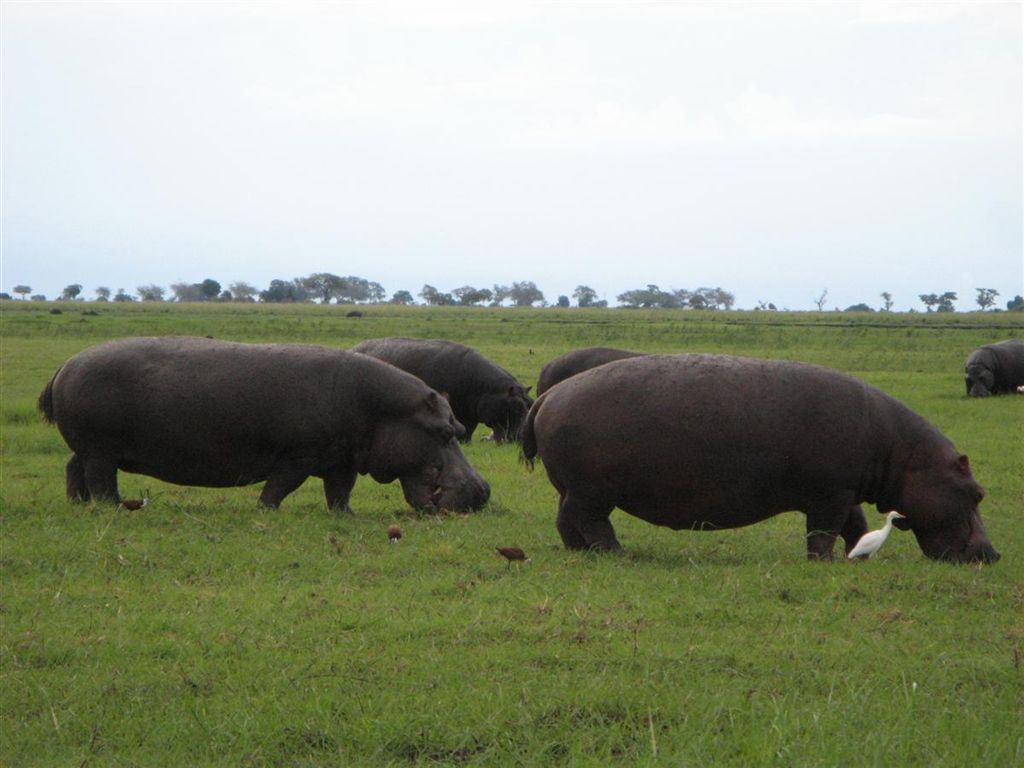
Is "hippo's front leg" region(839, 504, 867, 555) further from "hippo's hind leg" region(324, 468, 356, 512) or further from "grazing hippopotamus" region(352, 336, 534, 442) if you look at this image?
"grazing hippopotamus" region(352, 336, 534, 442)

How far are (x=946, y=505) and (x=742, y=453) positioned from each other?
1351mm

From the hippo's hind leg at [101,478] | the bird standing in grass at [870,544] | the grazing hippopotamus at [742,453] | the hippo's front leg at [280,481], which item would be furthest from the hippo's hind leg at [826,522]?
the hippo's hind leg at [101,478]

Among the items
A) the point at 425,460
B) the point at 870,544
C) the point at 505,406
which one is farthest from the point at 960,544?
the point at 505,406

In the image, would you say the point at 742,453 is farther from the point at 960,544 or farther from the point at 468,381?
the point at 468,381

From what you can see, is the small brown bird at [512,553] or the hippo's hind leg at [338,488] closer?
the small brown bird at [512,553]

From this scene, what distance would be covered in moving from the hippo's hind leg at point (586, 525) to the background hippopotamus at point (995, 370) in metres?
16.0

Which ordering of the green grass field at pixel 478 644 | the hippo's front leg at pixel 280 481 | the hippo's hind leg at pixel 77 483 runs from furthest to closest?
the hippo's hind leg at pixel 77 483, the hippo's front leg at pixel 280 481, the green grass field at pixel 478 644

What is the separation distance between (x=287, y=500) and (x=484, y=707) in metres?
6.79

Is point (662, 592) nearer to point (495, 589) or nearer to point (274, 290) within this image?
point (495, 589)

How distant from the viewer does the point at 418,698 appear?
17.7ft

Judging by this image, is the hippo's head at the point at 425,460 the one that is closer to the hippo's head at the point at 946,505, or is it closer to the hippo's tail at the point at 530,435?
the hippo's tail at the point at 530,435

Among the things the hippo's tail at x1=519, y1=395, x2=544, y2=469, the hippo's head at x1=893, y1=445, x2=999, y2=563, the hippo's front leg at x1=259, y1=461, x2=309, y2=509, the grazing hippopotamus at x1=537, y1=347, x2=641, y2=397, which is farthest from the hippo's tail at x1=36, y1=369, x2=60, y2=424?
the grazing hippopotamus at x1=537, y1=347, x2=641, y2=397

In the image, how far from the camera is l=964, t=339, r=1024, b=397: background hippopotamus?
23.4 m

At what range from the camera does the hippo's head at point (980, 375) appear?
23.3 m
